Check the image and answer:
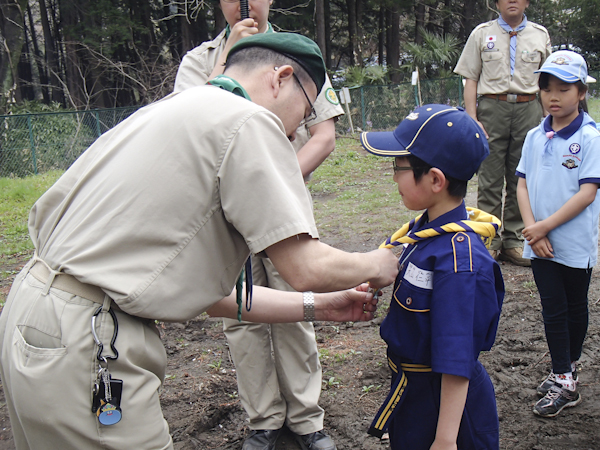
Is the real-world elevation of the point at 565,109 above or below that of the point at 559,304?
above

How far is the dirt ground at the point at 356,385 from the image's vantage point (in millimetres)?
2971

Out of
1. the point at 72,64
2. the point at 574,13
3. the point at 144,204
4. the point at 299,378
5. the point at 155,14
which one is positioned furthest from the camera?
the point at 574,13

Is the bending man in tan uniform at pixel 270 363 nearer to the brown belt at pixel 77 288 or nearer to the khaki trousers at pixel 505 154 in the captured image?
the brown belt at pixel 77 288

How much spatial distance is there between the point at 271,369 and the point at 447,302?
4.83 ft

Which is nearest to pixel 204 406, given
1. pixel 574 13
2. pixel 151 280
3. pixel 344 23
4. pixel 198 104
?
pixel 151 280

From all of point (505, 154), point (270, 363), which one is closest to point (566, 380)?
point (270, 363)

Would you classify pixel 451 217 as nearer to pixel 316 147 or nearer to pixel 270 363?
pixel 316 147

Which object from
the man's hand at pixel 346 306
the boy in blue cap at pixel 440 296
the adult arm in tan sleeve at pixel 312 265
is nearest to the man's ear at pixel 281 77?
the boy in blue cap at pixel 440 296

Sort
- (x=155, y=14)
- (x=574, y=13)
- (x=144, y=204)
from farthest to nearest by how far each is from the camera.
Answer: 1. (x=574, y=13)
2. (x=155, y=14)
3. (x=144, y=204)

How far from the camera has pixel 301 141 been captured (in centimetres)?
310

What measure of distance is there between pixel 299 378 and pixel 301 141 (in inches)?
52.1

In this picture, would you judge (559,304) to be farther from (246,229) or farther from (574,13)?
(574,13)

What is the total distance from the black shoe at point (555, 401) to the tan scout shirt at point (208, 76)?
1.99 m

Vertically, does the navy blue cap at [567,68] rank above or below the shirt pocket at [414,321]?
above
